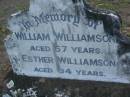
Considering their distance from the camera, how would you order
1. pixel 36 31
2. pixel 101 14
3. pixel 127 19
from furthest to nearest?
pixel 127 19 < pixel 36 31 < pixel 101 14

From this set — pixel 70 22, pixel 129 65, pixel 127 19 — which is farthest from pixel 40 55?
pixel 127 19

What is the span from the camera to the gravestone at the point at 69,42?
4.70m

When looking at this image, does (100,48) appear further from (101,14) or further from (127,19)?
(127,19)

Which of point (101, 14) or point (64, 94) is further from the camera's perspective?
point (64, 94)

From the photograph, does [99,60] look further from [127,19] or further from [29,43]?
[127,19]

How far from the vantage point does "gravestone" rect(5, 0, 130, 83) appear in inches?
185

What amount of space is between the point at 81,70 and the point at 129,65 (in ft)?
1.70

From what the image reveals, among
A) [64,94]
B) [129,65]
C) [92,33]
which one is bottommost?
[64,94]

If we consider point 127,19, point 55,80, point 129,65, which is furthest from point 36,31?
point 127,19

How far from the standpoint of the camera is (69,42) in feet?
16.0

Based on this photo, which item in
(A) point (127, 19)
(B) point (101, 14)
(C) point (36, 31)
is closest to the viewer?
(B) point (101, 14)

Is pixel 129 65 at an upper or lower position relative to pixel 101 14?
lower

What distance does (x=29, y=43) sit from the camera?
16.7 feet

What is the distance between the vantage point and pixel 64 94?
200 inches
